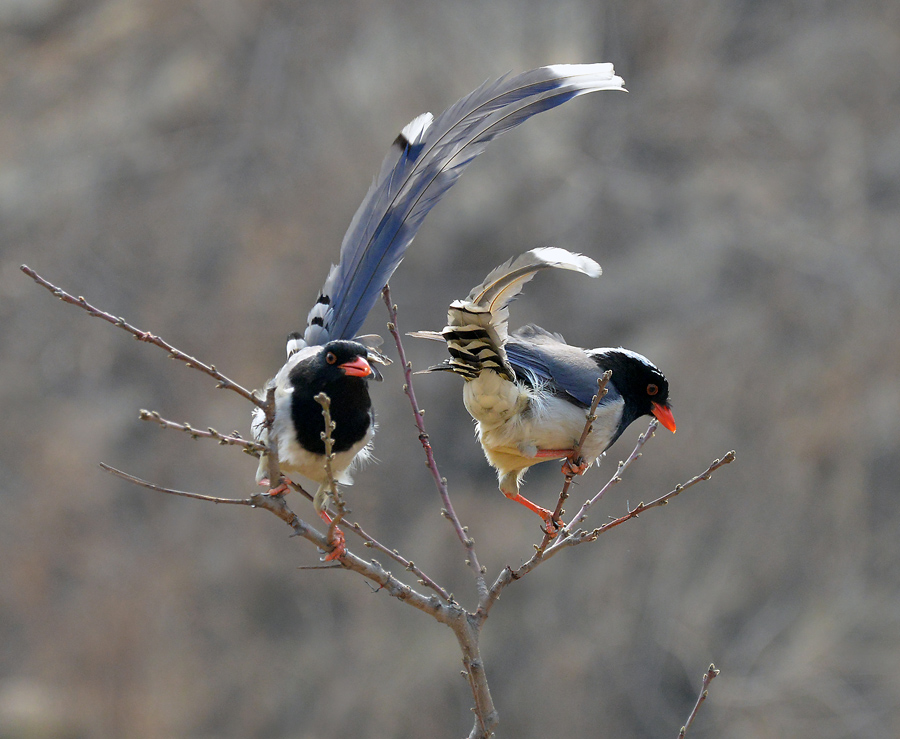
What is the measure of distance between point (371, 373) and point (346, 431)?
9.3 inches

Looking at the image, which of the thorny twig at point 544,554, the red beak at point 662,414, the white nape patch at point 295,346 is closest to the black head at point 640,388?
the red beak at point 662,414

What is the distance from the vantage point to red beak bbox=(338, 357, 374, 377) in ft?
8.51

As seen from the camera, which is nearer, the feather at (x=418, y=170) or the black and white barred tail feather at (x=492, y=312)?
the black and white barred tail feather at (x=492, y=312)

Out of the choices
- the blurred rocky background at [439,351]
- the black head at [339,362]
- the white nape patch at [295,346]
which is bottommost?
the black head at [339,362]

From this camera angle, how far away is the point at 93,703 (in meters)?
7.38

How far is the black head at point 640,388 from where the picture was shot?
10.2 ft

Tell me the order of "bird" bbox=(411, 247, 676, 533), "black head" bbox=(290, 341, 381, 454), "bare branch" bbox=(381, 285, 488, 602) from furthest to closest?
"black head" bbox=(290, 341, 381, 454) < "bird" bbox=(411, 247, 676, 533) < "bare branch" bbox=(381, 285, 488, 602)

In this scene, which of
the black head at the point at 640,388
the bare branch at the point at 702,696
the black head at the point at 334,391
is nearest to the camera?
the bare branch at the point at 702,696

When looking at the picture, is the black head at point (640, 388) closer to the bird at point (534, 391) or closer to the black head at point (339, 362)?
the bird at point (534, 391)

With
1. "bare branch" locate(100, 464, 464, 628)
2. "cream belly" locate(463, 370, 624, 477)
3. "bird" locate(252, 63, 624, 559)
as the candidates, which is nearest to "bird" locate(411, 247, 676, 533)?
"cream belly" locate(463, 370, 624, 477)

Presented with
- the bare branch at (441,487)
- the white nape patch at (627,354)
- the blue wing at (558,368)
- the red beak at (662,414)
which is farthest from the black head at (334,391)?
the red beak at (662,414)

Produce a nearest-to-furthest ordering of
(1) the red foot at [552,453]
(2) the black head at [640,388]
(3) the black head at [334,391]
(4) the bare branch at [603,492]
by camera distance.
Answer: (4) the bare branch at [603,492] < (3) the black head at [334,391] < (1) the red foot at [552,453] < (2) the black head at [640,388]

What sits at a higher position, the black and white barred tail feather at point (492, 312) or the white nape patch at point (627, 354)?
the white nape patch at point (627, 354)

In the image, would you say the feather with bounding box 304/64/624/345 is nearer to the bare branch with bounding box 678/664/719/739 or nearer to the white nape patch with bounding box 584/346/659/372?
the white nape patch with bounding box 584/346/659/372
